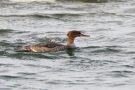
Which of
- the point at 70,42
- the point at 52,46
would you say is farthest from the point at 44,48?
the point at 70,42

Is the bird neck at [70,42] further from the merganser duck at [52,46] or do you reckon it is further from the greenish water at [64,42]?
Answer: the greenish water at [64,42]

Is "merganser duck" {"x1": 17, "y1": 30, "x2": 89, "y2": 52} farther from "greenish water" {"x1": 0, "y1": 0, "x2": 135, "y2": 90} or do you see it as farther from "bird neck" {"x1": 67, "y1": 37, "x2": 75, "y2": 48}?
"greenish water" {"x1": 0, "y1": 0, "x2": 135, "y2": 90}

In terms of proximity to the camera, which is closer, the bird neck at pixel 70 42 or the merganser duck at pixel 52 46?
the merganser duck at pixel 52 46

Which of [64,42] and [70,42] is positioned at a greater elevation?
[70,42]

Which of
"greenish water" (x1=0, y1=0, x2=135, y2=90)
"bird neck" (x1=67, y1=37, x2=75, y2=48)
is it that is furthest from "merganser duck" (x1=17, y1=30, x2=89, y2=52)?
"greenish water" (x1=0, y1=0, x2=135, y2=90)

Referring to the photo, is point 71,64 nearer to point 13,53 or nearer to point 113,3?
point 13,53

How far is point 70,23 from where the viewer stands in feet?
87.6

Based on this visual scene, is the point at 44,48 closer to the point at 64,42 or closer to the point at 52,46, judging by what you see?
the point at 52,46

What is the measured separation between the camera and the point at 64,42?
2383 centimetres

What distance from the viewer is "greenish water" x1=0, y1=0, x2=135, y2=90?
17.6 meters

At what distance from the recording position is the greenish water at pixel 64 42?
1758 cm

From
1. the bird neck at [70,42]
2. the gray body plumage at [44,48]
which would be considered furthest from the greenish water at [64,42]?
the bird neck at [70,42]

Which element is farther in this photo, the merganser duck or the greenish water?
the merganser duck

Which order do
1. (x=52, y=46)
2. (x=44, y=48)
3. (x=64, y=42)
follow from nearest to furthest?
1. (x=44, y=48)
2. (x=52, y=46)
3. (x=64, y=42)
